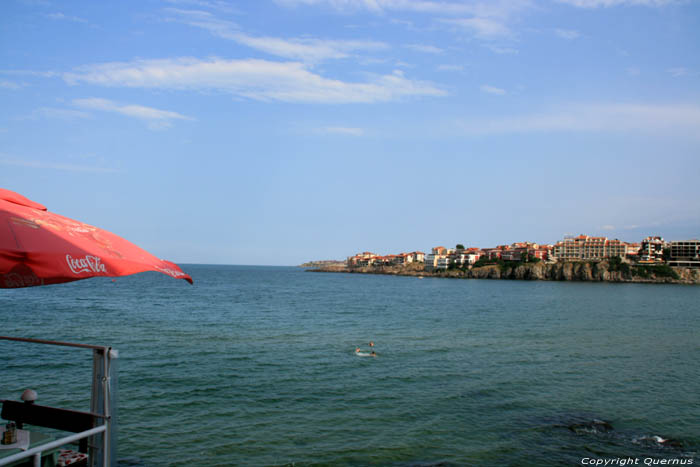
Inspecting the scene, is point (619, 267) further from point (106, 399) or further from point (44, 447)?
point (44, 447)

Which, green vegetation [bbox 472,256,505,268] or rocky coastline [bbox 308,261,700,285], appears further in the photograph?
green vegetation [bbox 472,256,505,268]

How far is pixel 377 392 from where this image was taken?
16.5m

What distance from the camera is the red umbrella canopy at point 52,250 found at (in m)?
4.10

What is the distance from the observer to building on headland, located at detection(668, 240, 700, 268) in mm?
142250

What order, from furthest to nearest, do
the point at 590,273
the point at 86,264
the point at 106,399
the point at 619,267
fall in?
the point at 619,267, the point at 590,273, the point at 106,399, the point at 86,264

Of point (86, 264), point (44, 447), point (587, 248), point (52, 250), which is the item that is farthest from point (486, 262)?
point (44, 447)

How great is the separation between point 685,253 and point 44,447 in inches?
6918

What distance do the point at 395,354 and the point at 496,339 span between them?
853 cm

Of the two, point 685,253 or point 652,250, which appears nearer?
point 685,253

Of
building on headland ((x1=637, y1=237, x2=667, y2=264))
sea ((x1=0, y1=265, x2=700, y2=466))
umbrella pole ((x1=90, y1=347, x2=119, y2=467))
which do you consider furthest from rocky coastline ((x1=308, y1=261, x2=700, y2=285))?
umbrella pole ((x1=90, y1=347, x2=119, y2=467))

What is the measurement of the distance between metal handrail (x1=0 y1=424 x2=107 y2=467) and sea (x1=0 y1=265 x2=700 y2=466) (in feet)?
22.1

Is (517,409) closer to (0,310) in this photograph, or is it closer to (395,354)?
(395,354)

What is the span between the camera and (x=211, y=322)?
34.2 m

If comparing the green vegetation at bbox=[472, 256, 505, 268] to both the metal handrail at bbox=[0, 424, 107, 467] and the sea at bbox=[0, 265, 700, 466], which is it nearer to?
the sea at bbox=[0, 265, 700, 466]
